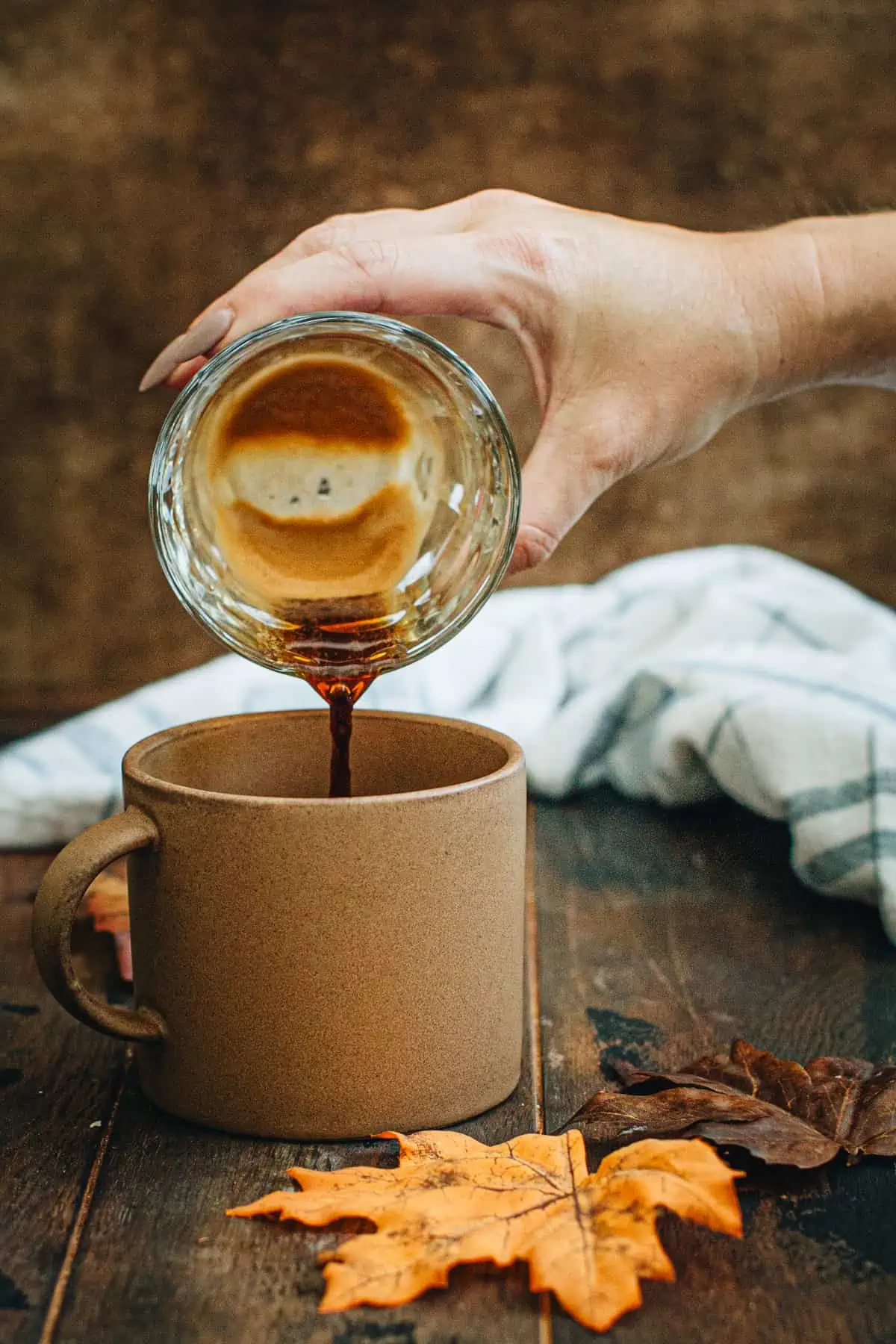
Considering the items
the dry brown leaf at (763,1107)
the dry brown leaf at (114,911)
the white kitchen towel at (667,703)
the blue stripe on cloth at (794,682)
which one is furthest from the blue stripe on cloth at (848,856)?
the dry brown leaf at (114,911)

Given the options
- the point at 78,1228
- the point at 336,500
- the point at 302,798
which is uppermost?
the point at 336,500

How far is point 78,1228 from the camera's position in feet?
1.87

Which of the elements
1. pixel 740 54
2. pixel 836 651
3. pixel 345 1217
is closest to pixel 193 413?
pixel 345 1217

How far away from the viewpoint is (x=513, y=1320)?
1.68 feet

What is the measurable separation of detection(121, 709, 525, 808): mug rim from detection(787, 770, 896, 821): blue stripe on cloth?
40cm

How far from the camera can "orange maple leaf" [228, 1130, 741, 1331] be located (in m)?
0.52

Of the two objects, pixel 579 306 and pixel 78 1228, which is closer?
pixel 78 1228

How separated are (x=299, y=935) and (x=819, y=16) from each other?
193cm

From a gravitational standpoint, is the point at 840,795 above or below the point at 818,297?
below

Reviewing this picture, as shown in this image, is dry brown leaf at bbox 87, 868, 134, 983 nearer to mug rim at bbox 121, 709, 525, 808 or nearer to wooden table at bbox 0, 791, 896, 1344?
wooden table at bbox 0, 791, 896, 1344

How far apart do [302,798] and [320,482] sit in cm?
22

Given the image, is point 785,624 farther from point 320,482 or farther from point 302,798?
point 302,798

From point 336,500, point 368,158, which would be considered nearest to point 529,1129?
point 336,500

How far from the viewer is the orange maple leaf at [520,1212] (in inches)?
20.6
